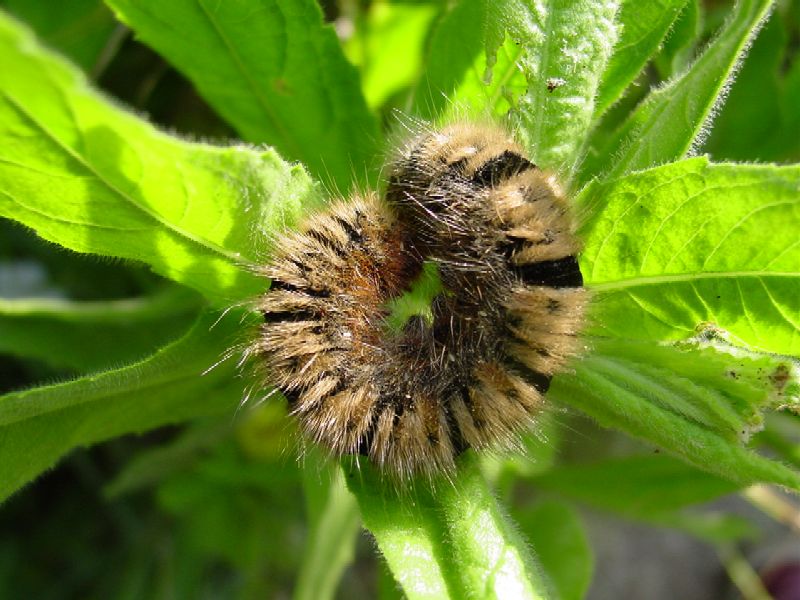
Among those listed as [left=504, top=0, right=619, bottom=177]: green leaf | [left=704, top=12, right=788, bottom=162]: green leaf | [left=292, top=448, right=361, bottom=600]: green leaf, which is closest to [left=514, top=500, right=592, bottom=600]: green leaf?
[left=292, top=448, right=361, bottom=600]: green leaf

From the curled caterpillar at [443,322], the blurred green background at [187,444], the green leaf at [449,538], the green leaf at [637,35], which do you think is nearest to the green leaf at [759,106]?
the blurred green background at [187,444]

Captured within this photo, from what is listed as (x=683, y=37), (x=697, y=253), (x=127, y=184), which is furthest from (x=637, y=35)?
(x=127, y=184)

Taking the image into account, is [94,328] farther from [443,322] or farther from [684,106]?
[684,106]

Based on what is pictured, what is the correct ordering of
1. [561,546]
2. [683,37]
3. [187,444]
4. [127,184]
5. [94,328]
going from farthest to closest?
[187,444], [94,328], [561,546], [683,37], [127,184]

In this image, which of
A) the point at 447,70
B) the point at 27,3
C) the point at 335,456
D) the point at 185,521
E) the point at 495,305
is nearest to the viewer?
the point at 495,305

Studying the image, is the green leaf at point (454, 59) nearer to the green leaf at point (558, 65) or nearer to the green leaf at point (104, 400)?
the green leaf at point (558, 65)

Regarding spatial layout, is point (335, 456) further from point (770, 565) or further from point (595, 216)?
point (770, 565)

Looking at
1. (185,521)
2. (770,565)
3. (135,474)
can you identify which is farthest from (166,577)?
(770,565)
